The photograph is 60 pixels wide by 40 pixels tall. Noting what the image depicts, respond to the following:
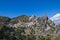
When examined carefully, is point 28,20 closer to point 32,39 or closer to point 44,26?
point 44,26

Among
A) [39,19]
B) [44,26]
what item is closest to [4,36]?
[44,26]

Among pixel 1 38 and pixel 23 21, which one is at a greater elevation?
pixel 23 21

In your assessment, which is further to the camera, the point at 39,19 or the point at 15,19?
the point at 15,19

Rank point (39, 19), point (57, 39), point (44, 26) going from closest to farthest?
1. point (57, 39)
2. point (44, 26)
3. point (39, 19)

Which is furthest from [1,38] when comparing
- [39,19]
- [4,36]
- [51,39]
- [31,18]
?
[31,18]

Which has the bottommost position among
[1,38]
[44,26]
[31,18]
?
[1,38]

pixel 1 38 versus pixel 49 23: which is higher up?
pixel 49 23

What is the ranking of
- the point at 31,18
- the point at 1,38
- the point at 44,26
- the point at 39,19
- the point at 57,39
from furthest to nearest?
the point at 31,18
the point at 39,19
the point at 44,26
the point at 57,39
the point at 1,38

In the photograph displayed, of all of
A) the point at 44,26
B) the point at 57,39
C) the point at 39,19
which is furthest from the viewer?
the point at 39,19

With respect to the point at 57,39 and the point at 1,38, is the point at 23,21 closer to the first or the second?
the point at 57,39
